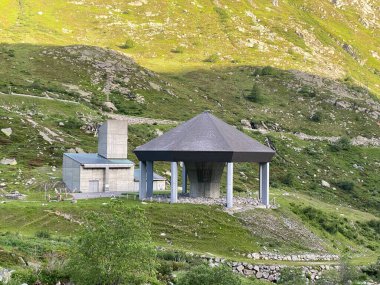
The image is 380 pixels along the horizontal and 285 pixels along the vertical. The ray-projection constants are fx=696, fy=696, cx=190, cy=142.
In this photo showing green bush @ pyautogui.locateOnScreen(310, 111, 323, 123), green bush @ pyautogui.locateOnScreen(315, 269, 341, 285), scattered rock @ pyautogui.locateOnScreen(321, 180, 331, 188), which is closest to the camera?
green bush @ pyautogui.locateOnScreen(315, 269, 341, 285)

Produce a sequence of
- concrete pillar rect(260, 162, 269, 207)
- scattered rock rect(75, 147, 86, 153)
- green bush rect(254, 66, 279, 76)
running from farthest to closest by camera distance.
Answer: green bush rect(254, 66, 279, 76) < scattered rock rect(75, 147, 86, 153) < concrete pillar rect(260, 162, 269, 207)

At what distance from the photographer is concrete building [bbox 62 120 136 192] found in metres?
67.2

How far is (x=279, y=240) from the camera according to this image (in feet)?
181

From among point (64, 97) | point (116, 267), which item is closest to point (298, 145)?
point (64, 97)

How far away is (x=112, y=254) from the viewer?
31.6m

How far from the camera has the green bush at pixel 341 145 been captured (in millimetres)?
124625

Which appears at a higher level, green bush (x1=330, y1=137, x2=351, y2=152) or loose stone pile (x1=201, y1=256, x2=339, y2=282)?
green bush (x1=330, y1=137, x2=351, y2=152)

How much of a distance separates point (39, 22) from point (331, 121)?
3591 inches

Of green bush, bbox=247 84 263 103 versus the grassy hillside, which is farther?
green bush, bbox=247 84 263 103

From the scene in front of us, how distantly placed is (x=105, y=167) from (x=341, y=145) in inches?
2648

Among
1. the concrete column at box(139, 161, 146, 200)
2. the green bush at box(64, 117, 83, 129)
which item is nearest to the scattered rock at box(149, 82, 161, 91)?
the green bush at box(64, 117, 83, 129)

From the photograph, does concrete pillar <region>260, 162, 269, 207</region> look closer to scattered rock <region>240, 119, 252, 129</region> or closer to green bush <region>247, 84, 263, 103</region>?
scattered rock <region>240, 119, 252, 129</region>

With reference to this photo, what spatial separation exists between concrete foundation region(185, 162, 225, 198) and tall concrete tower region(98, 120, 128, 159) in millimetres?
9249

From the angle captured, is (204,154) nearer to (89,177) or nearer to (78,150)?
(89,177)
